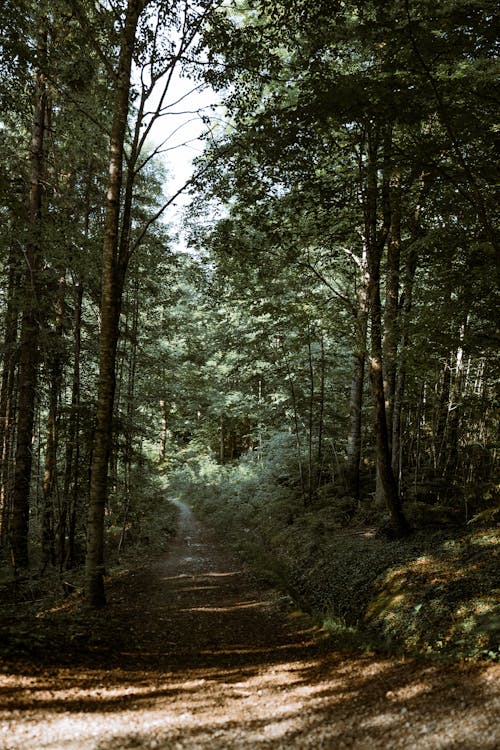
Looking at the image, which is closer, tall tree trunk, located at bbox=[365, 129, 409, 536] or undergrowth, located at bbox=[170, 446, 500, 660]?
undergrowth, located at bbox=[170, 446, 500, 660]

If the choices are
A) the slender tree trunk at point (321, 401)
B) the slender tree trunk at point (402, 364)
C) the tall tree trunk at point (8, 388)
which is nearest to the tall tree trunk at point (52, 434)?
the tall tree trunk at point (8, 388)

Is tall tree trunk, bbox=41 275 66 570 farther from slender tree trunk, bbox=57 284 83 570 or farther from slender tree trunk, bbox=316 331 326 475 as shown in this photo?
slender tree trunk, bbox=316 331 326 475

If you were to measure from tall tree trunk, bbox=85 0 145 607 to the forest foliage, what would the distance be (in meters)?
0.04

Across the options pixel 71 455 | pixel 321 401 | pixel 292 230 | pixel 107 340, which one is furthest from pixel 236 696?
pixel 321 401

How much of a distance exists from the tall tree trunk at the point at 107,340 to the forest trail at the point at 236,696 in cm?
96

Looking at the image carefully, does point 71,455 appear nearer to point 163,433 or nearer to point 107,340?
point 107,340

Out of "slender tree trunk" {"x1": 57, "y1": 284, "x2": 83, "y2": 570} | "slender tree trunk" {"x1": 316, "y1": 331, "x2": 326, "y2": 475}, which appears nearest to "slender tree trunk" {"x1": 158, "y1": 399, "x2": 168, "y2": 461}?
"slender tree trunk" {"x1": 316, "y1": 331, "x2": 326, "y2": 475}

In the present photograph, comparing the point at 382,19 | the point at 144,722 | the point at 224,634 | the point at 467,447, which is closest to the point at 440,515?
the point at 467,447

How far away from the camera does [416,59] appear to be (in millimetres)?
6004

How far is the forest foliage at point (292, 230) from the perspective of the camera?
668cm

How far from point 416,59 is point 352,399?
9.31 meters

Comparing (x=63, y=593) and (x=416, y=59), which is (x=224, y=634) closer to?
(x=63, y=593)

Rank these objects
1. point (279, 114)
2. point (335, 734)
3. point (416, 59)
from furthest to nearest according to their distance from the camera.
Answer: point (279, 114) → point (416, 59) → point (335, 734)

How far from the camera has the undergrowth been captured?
5.34 meters
